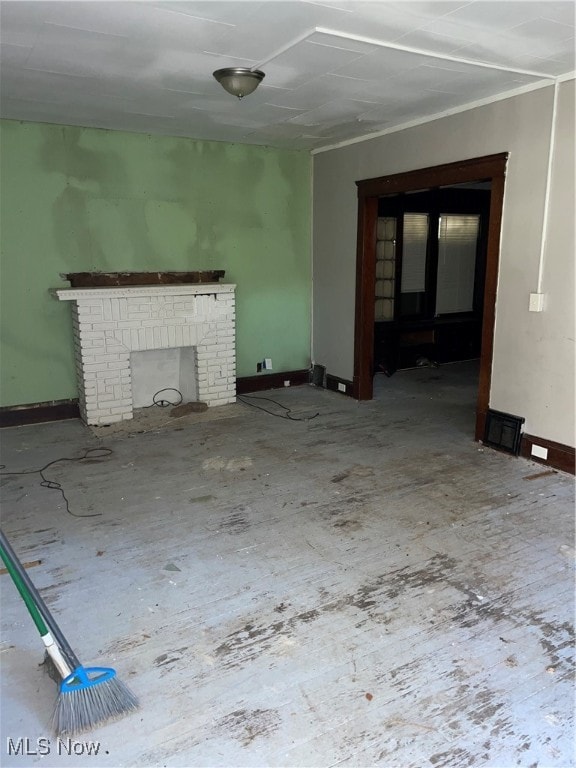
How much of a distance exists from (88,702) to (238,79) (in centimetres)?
304

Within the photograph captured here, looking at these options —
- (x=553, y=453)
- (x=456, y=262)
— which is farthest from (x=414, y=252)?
(x=553, y=453)

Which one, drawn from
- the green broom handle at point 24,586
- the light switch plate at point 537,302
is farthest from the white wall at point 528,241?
the green broom handle at point 24,586

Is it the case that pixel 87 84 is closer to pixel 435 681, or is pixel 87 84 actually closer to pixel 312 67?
pixel 312 67

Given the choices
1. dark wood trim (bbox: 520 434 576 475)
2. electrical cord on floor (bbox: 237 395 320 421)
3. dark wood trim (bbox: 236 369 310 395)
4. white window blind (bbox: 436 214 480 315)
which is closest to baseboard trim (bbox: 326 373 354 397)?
dark wood trim (bbox: 236 369 310 395)

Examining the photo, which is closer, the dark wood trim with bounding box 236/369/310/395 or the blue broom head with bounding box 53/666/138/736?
the blue broom head with bounding box 53/666/138/736

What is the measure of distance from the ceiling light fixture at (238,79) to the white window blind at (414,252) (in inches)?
158

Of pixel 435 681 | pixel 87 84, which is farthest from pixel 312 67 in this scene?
pixel 435 681

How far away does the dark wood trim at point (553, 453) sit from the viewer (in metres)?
3.73

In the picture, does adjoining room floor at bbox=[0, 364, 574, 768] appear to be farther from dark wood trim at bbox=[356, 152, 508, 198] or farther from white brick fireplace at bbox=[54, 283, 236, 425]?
dark wood trim at bbox=[356, 152, 508, 198]

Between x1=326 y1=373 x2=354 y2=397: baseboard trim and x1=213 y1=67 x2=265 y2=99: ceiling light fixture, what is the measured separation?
10.7 feet

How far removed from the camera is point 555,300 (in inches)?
146

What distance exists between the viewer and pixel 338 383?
6.03m

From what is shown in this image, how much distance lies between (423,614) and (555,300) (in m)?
2.36

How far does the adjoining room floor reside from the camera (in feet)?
5.93
